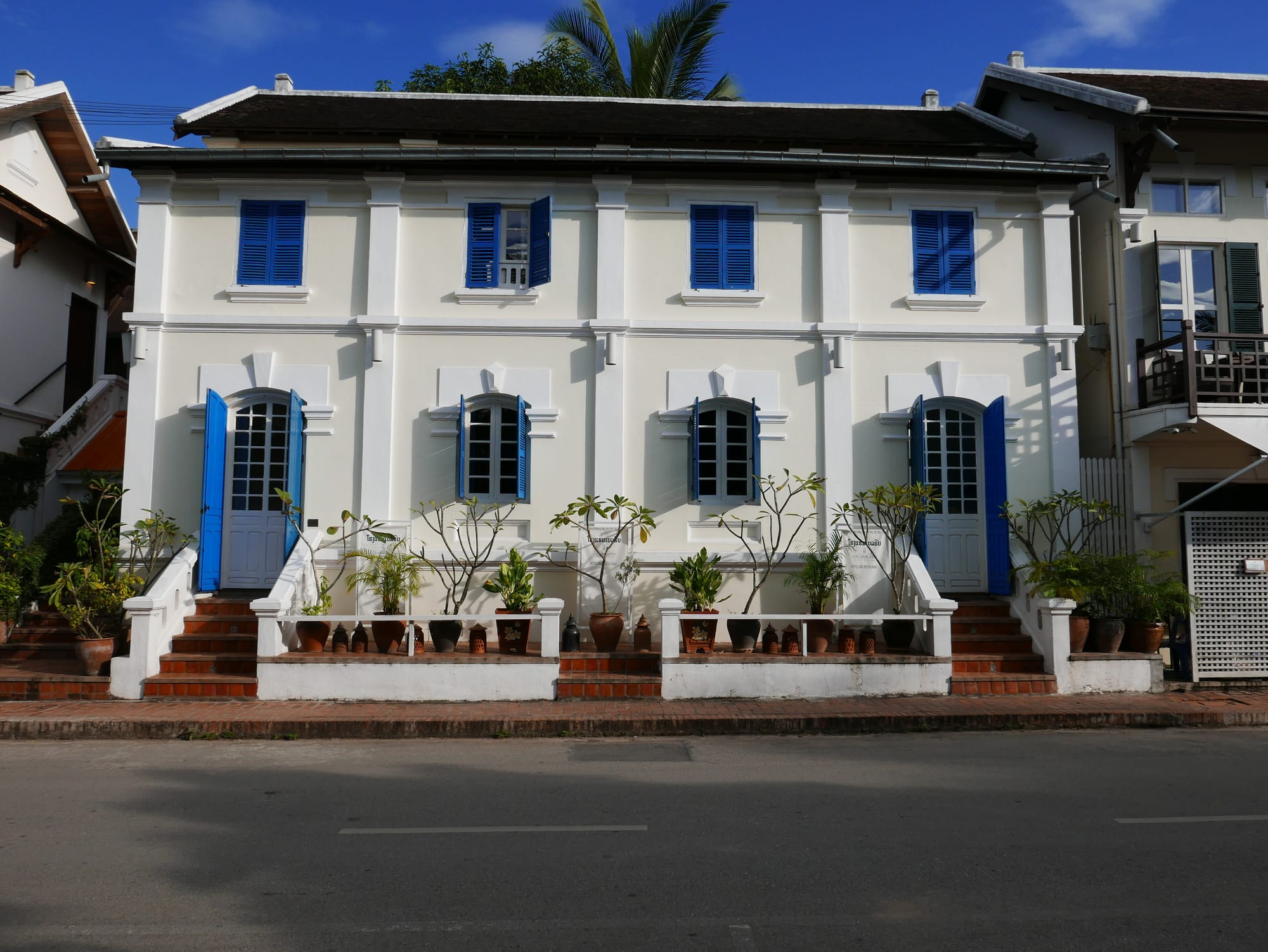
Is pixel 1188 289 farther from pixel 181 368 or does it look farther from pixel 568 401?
pixel 181 368

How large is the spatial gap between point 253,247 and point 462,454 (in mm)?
4057

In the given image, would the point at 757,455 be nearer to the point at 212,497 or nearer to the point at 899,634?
the point at 899,634

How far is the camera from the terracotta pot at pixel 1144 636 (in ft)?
35.6

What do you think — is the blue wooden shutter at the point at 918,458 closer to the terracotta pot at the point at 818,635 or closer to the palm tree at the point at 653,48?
the terracotta pot at the point at 818,635

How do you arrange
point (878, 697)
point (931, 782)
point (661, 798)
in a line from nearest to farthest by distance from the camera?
1. point (661, 798)
2. point (931, 782)
3. point (878, 697)

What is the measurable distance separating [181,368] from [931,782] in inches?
412

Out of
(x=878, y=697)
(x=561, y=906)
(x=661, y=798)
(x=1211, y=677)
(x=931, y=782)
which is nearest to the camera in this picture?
(x=561, y=906)

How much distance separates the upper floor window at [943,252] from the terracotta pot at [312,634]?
29.2 ft

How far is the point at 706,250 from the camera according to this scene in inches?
496

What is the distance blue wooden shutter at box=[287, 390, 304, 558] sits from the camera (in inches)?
471

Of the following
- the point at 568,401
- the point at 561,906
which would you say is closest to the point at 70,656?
the point at 568,401

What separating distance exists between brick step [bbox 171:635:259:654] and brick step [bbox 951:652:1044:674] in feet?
27.4

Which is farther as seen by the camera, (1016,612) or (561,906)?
(1016,612)

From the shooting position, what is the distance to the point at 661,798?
6699 mm
